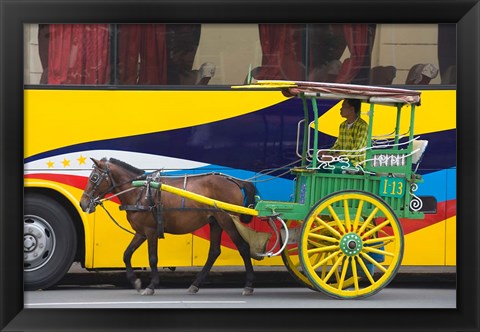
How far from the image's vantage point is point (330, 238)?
40.0 ft

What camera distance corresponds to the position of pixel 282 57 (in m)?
13.1

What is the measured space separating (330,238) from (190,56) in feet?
8.53

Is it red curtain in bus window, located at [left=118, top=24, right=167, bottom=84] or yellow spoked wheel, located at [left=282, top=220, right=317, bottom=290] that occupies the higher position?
red curtain in bus window, located at [left=118, top=24, right=167, bottom=84]

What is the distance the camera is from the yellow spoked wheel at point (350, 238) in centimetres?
1216

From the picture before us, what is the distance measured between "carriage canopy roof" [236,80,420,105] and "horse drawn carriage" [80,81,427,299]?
0.01m

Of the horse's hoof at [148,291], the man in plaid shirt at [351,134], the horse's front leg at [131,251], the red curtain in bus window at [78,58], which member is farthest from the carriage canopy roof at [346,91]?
the horse's hoof at [148,291]

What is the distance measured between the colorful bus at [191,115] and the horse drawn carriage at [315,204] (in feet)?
1.27

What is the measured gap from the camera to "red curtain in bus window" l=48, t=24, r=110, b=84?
13.0 meters

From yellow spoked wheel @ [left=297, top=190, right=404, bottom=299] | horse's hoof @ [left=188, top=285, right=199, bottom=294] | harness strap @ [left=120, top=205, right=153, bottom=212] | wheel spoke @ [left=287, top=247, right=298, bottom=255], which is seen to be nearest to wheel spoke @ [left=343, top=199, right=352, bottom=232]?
yellow spoked wheel @ [left=297, top=190, right=404, bottom=299]

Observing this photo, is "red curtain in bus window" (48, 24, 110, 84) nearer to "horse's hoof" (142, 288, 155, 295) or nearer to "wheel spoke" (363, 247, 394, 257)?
"horse's hoof" (142, 288, 155, 295)

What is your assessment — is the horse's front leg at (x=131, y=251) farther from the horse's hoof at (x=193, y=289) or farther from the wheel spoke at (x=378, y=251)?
the wheel spoke at (x=378, y=251)

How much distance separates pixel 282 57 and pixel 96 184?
2494 mm
